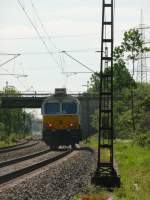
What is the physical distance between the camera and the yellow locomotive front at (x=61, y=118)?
38.6m

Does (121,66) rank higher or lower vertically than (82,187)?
higher

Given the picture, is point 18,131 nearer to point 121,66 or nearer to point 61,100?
point 121,66

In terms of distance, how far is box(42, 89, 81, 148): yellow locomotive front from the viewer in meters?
38.6

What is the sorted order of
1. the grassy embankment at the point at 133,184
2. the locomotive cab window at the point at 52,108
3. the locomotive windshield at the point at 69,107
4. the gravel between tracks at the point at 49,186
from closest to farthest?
1. the grassy embankment at the point at 133,184
2. the gravel between tracks at the point at 49,186
3. the locomotive windshield at the point at 69,107
4. the locomotive cab window at the point at 52,108

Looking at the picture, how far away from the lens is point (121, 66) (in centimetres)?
4978

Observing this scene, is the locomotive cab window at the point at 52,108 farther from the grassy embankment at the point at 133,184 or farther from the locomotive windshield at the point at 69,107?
the grassy embankment at the point at 133,184

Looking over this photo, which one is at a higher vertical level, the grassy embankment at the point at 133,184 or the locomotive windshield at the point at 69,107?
the locomotive windshield at the point at 69,107

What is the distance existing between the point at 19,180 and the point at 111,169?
8.59 ft

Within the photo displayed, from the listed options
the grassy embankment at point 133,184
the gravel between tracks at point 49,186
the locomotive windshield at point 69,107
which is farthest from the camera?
the locomotive windshield at point 69,107

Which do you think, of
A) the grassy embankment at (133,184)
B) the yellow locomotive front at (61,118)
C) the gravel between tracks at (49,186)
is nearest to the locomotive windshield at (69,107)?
the yellow locomotive front at (61,118)

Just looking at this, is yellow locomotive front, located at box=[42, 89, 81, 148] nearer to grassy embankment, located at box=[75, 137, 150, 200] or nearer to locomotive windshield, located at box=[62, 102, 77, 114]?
locomotive windshield, located at box=[62, 102, 77, 114]

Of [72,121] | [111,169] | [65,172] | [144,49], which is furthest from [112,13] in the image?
[144,49]

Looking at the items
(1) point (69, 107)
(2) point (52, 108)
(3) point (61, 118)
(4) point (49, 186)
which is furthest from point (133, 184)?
(2) point (52, 108)

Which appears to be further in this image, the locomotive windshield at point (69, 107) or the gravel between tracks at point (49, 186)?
the locomotive windshield at point (69, 107)
